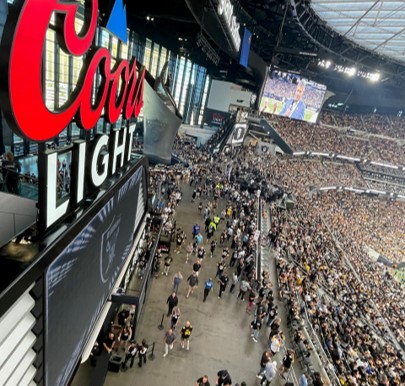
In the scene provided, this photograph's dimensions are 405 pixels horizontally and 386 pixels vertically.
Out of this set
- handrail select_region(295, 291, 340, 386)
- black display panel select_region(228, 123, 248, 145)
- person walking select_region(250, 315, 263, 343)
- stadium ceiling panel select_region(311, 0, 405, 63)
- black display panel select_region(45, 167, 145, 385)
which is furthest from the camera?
black display panel select_region(228, 123, 248, 145)

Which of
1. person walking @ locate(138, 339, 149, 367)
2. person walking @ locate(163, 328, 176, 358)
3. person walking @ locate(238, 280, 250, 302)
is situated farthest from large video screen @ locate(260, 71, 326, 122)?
person walking @ locate(138, 339, 149, 367)

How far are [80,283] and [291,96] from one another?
40.6 meters

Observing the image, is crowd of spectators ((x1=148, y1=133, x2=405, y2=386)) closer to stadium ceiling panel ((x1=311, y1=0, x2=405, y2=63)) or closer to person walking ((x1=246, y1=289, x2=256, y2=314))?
person walking ((x1=246, y1=289, x2=256, y2=314))

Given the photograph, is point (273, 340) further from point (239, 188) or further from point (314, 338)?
point (239, 188)

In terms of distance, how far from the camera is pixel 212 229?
1555 centimetres

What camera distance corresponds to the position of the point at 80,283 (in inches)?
181

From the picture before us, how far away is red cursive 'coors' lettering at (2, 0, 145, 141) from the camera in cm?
238

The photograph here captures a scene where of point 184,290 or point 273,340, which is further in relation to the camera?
point 184,290

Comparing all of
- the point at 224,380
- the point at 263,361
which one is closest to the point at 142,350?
the point at 224,380

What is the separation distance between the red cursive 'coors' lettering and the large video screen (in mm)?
36067

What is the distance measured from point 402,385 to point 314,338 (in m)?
3.82

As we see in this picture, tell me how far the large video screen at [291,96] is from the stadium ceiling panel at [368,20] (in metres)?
8.18

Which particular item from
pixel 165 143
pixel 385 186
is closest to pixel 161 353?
pixel 165 143

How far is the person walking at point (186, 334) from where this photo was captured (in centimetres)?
887
